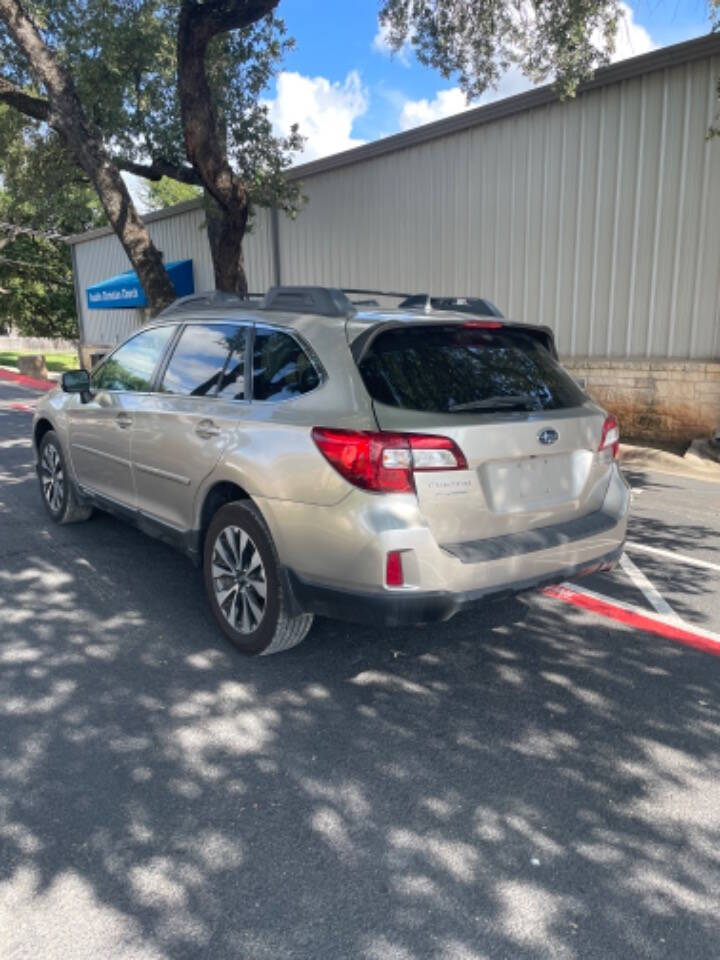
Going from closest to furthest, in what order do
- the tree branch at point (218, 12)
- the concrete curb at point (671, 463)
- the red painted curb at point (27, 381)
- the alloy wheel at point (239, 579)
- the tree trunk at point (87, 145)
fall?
1. the alloy wheel at point (239, 579)
2. the concrete curb at point (671, 463)
3. the tree branch at point (218, 12)
4. the tree trunk at point (87, 145)
5. the red painted curb at point (27, 381)

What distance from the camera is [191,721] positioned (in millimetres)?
3219

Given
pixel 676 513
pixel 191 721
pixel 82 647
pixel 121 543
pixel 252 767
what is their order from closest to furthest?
pixel 252 767 → pixel 191 721 → pixel 82 647 → pixel 121 543 → pixel 676 513

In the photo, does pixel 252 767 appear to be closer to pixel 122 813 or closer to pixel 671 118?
pixel 122 813

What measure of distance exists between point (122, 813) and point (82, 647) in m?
1.46

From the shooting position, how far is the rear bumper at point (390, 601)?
10.1ft

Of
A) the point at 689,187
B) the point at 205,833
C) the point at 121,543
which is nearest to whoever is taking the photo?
the point at 205,833

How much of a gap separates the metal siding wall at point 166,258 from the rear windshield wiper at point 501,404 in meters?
12.0

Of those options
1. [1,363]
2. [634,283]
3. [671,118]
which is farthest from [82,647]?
[1,363]

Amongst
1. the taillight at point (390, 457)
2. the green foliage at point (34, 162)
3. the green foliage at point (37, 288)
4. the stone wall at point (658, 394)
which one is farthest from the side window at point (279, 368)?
the green foliage at point (37, 288)

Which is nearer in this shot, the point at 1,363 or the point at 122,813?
the point at 122,813

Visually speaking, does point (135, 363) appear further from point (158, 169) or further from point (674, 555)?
point (158, 169)

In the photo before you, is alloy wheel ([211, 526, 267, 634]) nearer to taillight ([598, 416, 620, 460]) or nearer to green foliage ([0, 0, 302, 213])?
taillight ([598, 416, 620, 460])

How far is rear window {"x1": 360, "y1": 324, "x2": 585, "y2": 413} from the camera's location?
3.25m

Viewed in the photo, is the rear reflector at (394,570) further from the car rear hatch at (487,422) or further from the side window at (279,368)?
the side window at (279,368)
